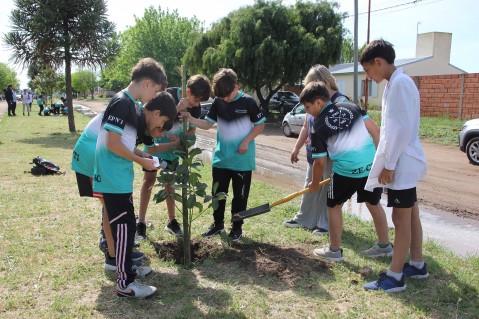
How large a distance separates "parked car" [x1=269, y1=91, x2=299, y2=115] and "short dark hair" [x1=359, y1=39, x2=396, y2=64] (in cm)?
2315

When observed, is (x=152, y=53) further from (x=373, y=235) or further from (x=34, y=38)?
(x=373, y=235)

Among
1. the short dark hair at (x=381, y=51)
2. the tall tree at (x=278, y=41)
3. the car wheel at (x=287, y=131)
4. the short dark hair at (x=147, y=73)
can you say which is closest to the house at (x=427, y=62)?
the tall tree at (x=278, y=41)

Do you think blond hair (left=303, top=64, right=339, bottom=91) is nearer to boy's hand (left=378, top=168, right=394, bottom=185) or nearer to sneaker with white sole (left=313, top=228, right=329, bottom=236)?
boy's hand (left=378, top=168, right=394, bottom=185)

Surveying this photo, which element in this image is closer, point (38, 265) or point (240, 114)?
point (38, 265)

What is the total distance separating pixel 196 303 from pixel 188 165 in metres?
1.14

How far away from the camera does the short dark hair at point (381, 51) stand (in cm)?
330

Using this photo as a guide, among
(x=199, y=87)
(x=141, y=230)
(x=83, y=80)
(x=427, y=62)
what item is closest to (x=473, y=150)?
(x=199, y=87)

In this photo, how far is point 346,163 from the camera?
12.5 ft

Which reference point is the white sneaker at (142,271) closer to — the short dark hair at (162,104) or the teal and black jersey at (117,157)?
the teal and black jersey at (117,157)

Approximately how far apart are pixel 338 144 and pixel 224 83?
1303 mm

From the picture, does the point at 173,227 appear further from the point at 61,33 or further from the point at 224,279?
the point at 61,33

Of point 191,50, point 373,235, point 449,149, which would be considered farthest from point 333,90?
point 191,50

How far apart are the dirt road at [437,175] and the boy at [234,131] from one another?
363cm

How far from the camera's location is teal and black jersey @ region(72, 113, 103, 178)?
373 cm
